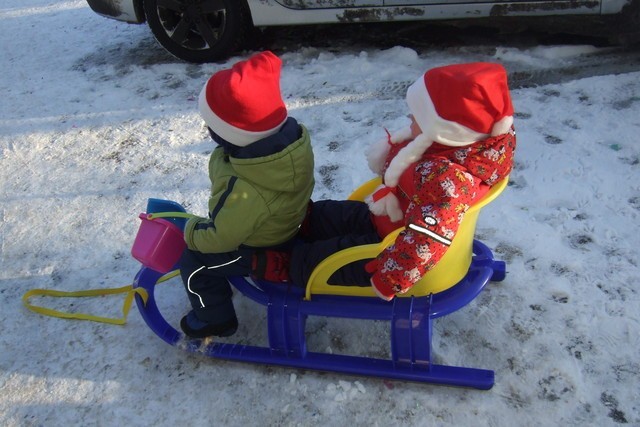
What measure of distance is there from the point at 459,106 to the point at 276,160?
0.65 m

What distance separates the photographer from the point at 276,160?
7.27 feet

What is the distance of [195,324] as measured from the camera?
2.63 meters

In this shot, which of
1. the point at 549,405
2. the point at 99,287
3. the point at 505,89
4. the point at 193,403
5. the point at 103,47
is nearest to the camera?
the point at 505,89

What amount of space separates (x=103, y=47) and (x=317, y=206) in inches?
144

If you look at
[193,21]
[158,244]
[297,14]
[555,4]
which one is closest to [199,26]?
[193,21]

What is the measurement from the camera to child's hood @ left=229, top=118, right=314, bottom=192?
2.21 metres

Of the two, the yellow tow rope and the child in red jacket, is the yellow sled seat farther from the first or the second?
the yellow tow rope

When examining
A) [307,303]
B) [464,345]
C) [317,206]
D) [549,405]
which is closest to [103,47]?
[317,206]

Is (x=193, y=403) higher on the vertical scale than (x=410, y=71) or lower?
lower

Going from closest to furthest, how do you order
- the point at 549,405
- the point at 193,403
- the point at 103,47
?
1. the point at 549,405
2. the point at 193,403
3. the point at 103,47

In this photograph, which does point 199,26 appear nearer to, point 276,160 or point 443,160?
point 276,160

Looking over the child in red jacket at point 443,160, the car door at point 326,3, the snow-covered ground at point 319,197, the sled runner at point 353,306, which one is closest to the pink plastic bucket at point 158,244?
the sled runner at point 353,306

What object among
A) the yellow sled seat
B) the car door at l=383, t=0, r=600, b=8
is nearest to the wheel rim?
the car door at l=383, t=0, r=600, b=8

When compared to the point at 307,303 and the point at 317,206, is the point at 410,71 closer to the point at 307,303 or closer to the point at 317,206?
the point at 317,206
